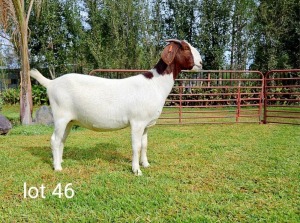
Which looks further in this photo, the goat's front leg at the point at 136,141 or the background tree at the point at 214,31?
the background tree at the point at 214,31

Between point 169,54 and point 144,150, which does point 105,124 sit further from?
point 169,54

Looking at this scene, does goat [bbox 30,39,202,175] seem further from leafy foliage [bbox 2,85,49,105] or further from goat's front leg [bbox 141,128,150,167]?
leafy foliage [bbox 2,85,49,105]

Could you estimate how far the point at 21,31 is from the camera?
798 cm

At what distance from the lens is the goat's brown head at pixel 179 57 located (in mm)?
3686

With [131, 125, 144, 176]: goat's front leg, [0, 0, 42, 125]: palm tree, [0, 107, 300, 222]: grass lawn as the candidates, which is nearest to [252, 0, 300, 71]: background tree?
[0, 107, 300, 222]: grass lawn

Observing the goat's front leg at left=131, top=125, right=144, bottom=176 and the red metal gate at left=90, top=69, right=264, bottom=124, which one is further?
the red metal gate at left=90, top=69, right=264, bottom=124

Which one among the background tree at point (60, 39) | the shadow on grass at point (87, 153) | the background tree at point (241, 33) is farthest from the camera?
the background tree at point (60, 39)

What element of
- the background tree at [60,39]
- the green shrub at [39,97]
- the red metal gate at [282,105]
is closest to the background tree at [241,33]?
the red metal gate at [282,105]

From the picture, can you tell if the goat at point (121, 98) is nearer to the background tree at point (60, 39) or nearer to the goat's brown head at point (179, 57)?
the goat's brown head at point (179, 57)

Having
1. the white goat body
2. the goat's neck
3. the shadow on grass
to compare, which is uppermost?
the goat's neck

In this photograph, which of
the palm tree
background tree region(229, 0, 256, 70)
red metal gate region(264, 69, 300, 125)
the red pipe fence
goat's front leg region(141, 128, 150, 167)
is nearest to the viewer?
goat's front leg region(141, 128, 150, 167)

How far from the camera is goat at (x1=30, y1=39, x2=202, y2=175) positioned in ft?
12.1

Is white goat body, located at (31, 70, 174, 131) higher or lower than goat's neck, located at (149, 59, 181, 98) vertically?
lower

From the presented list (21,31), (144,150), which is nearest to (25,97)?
(21,31)
